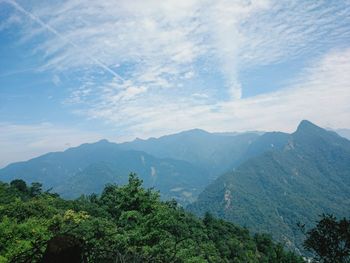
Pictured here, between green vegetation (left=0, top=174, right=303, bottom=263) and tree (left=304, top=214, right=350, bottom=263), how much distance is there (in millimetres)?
2636

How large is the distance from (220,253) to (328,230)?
1308 inches

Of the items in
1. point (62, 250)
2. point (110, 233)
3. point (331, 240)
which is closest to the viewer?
point (62, 250)

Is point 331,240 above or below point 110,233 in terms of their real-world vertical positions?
above

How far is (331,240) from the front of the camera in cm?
1168

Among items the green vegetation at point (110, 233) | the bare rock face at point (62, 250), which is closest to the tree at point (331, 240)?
the green vegetation at point (110, 233)

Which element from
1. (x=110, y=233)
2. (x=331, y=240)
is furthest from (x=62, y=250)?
(x=110, y=233)

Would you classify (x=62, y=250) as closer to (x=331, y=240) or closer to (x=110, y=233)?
(x=331, y=240)

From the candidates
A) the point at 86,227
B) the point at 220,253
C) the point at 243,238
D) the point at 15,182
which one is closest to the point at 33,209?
the point at 86,227

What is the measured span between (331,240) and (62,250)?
10.7 meters

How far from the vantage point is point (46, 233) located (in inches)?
712

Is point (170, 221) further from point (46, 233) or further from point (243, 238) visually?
point (243, 238)

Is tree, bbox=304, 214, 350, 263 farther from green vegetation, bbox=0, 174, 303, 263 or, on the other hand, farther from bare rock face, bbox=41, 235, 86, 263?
bare rock face, bbox=41, 235, 86, 263

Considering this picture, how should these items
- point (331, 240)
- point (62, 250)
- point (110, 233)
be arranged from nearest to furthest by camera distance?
point (62, 250) < point (331, 240) < point (110, 233)

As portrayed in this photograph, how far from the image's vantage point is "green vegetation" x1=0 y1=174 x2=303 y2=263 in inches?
161
